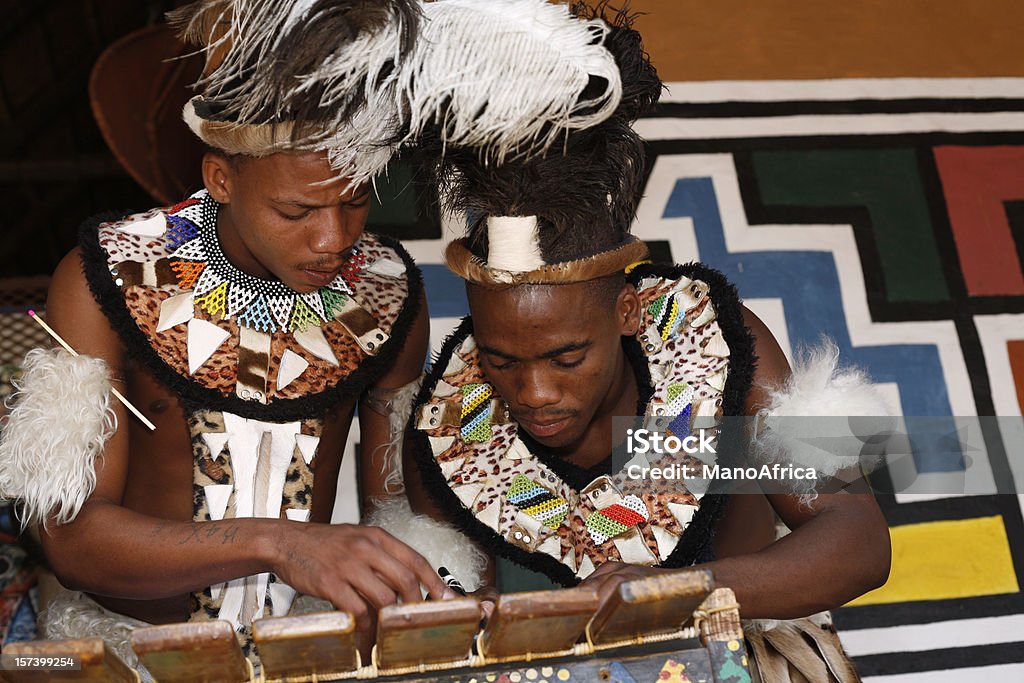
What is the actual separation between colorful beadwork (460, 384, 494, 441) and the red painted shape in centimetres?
197

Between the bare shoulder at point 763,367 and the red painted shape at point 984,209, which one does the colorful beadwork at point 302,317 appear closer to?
the bare shoulder at point 763,367

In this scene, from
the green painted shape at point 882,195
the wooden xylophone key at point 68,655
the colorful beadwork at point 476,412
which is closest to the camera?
the wooden xylophone key at point 68,655

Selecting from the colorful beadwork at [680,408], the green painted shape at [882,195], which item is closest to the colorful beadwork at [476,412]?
the colorful beadwork at [680,408]

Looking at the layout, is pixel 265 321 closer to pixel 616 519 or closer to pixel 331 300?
pixel 331 300

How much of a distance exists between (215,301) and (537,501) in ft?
2.73

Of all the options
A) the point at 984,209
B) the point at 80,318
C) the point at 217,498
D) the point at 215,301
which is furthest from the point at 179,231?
the point at 984,209

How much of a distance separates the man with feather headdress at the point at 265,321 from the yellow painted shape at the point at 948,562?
164 centimetres

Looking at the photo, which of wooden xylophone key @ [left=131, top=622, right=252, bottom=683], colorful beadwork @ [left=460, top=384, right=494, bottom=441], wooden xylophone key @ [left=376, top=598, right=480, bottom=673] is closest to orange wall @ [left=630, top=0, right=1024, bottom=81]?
colorful beadwork @ [left=460, top=384, right=494, bottom=441]

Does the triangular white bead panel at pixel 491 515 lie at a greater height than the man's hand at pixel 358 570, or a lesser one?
greater

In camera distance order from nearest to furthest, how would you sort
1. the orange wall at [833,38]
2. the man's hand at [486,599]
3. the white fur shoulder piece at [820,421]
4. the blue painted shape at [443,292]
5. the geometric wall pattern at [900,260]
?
the man's hand at [486,599]
the white fur shoulder piece at [820,421]
the geometric wall pattern at [900,260]
the blue painted shape at [443,292]
the orange wall at [833,38]

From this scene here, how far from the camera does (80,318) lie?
2324 mm

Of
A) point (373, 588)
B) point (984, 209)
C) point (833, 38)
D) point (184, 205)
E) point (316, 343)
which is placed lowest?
point (373, 588)

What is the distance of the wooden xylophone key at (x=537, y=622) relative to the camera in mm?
Answer: 1501

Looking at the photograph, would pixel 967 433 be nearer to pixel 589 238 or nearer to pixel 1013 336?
pixel 1013 336
